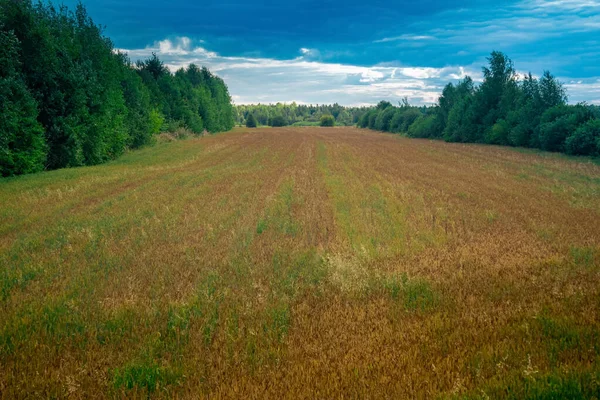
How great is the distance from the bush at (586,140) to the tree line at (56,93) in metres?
34.9

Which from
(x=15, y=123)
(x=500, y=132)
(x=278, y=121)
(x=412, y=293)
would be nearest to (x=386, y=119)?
(x=500, y=132)

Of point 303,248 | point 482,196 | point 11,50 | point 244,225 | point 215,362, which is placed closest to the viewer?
point 215,362

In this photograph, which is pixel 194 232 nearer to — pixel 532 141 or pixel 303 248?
pixel 303 248

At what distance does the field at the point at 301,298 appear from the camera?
418cm

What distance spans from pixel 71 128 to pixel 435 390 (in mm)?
26652

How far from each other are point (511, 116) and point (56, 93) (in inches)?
1620

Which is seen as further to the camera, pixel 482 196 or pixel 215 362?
pixel 482 196

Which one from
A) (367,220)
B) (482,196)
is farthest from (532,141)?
(367,220)

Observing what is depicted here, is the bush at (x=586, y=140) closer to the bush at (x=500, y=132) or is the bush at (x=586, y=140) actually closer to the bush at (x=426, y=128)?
the bush at (x=500, y=132)

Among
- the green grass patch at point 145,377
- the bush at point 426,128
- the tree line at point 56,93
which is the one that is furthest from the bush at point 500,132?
the green grass patch at point 145,377

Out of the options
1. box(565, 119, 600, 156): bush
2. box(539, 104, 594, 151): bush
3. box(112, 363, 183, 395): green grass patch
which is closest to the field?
box(112, 363, 183, 395): green grass patch

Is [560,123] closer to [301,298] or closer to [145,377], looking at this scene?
[301,298]

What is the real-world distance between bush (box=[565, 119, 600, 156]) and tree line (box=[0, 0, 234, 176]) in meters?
34.9

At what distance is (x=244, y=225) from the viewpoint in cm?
1080
